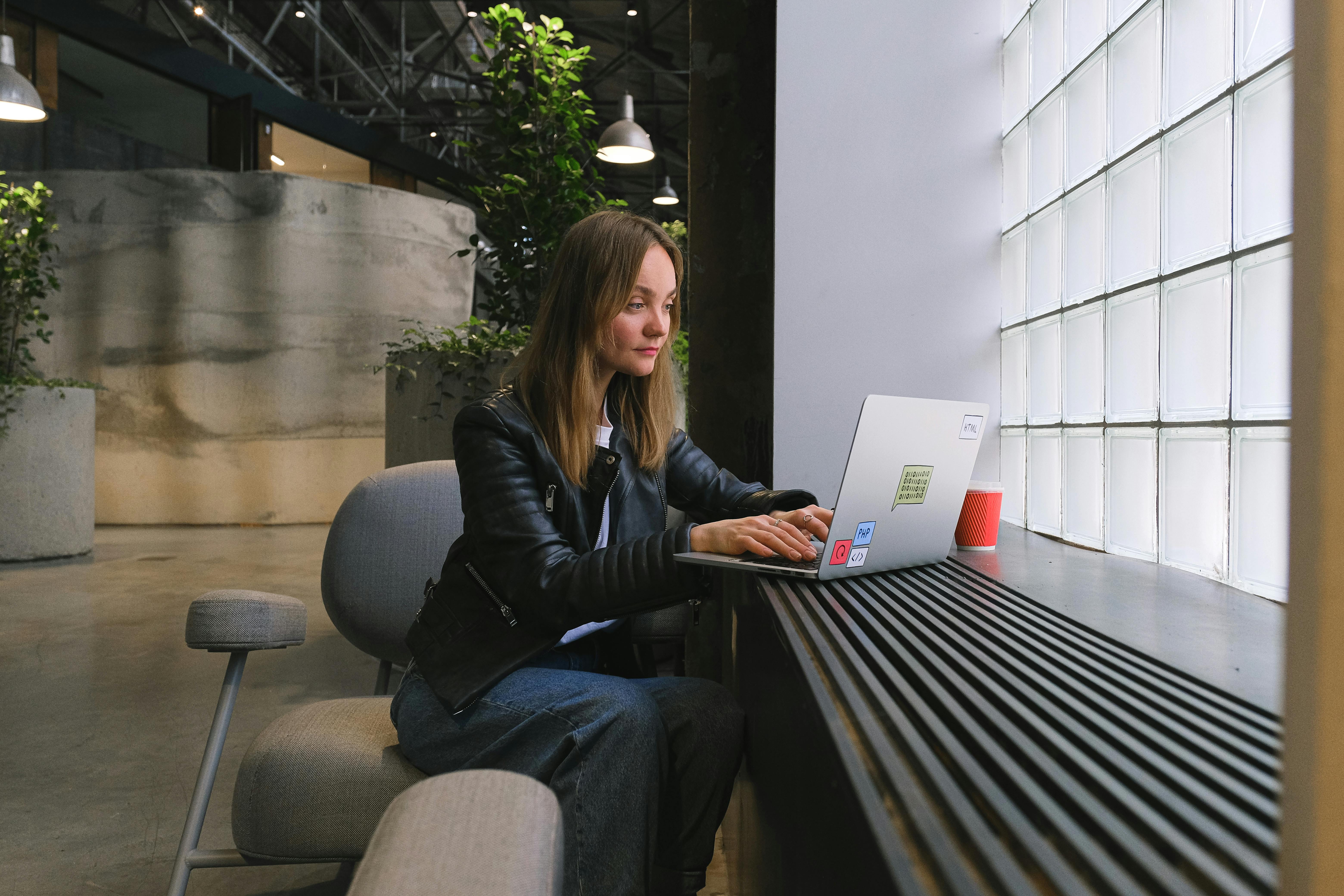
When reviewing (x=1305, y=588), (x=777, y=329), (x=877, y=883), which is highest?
(x=777, y=329)

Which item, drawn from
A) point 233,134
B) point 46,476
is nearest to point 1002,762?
point 46,476

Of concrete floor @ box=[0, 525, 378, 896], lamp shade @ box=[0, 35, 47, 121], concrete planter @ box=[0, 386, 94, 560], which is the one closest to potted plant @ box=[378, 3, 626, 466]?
concrete floor @ box=[0, 525, 378, 896]

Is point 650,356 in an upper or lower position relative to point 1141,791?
upper

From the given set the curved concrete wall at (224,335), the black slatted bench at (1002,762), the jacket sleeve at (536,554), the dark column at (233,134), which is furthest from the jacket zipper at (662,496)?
the dark column at (233,134)

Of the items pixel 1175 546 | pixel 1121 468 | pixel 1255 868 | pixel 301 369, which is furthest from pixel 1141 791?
pixel 301 369

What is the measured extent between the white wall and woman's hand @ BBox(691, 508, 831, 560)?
63cm

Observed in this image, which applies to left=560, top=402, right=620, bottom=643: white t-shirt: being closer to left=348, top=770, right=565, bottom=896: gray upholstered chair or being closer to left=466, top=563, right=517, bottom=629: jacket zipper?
left=466, top=563, right=517, bottom=629: jacket zipper

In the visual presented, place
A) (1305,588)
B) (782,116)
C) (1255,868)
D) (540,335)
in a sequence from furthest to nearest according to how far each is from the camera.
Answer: (782,116), (540,335), (1255,868), (1305,588)

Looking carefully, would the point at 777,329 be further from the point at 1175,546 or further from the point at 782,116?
the point at 1175,546

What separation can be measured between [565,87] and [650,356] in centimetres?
231

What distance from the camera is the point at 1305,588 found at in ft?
0.75

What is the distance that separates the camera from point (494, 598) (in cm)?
133

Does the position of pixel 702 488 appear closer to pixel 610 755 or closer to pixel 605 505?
pixel 605 505

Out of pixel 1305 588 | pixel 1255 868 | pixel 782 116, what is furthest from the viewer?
pixel 782 116
